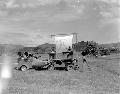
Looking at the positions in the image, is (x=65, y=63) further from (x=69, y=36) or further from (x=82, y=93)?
(x=82, y=93)

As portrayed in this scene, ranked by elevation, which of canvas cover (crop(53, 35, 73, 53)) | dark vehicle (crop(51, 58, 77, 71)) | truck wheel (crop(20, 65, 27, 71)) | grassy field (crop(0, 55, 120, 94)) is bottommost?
grassy field (crop(0, 55, 120, 94))

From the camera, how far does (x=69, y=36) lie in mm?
33312

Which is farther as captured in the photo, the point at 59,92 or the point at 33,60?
the point at 33,60

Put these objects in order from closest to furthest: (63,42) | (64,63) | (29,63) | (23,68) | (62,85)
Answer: (62,85) < (23,68) < (29,63) < (64,63) < (63,42)

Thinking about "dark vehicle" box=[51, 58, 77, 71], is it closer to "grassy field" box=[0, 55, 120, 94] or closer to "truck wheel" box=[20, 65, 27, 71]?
"truck wheel" box=[20, 65, 27, 71]

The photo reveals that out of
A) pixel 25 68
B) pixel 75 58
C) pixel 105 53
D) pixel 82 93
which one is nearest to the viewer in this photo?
pixel 82 93

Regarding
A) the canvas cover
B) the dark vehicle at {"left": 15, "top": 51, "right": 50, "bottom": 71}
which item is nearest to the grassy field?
the dark vehicle at {"left": 15, "top": 51, "right": 50, "bottom": 71}

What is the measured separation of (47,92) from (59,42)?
19276 mm

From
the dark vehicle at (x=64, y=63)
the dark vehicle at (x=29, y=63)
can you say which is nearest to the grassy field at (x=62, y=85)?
the dark vehicle at (x=29, y=63)

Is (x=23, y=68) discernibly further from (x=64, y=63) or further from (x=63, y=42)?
(x=63, y=42)

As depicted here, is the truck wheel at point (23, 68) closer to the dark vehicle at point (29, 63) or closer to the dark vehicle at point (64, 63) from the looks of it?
the dark vehicle at point (29, 63)

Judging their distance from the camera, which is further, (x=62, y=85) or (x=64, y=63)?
(x=64, y=63)

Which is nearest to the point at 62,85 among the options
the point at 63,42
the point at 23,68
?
the point at 23,68

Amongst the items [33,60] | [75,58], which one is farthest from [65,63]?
[33,60]
